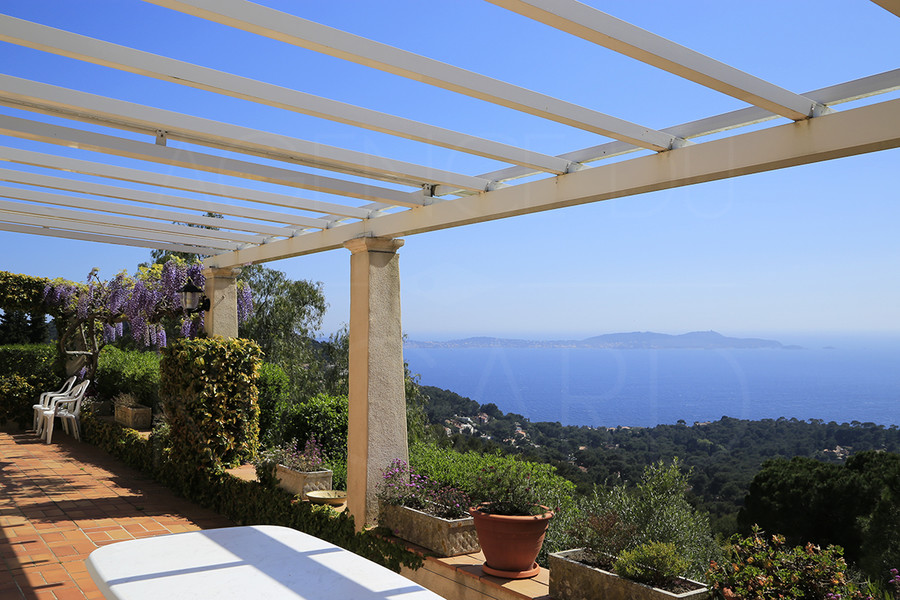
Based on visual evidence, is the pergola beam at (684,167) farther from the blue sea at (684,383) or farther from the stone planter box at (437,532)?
the blue sea at (684,383)

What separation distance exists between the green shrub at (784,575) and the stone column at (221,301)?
7.46 metres

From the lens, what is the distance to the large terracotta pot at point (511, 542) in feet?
13.6

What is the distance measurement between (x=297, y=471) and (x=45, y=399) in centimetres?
825

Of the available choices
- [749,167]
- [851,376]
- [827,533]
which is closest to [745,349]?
[851,376]

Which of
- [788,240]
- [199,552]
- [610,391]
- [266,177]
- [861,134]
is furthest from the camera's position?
[788,240]

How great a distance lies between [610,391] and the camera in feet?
53.9

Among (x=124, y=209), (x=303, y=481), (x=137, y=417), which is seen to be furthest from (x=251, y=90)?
(x=137, y=417)

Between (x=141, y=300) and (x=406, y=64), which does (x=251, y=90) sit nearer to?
(x=406, y=64)

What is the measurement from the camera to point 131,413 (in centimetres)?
1024

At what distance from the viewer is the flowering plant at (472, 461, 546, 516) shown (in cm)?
436

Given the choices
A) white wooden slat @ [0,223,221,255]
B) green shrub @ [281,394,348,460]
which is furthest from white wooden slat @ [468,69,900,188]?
white wooden slat @ [0,223,221,255]

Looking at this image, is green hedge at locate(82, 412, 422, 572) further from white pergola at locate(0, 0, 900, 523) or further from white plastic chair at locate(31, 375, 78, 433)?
white plastic chair at locate(31, 375, 78, 433)

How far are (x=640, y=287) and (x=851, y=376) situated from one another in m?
16.7

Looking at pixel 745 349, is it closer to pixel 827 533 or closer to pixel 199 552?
pixel 827 533
